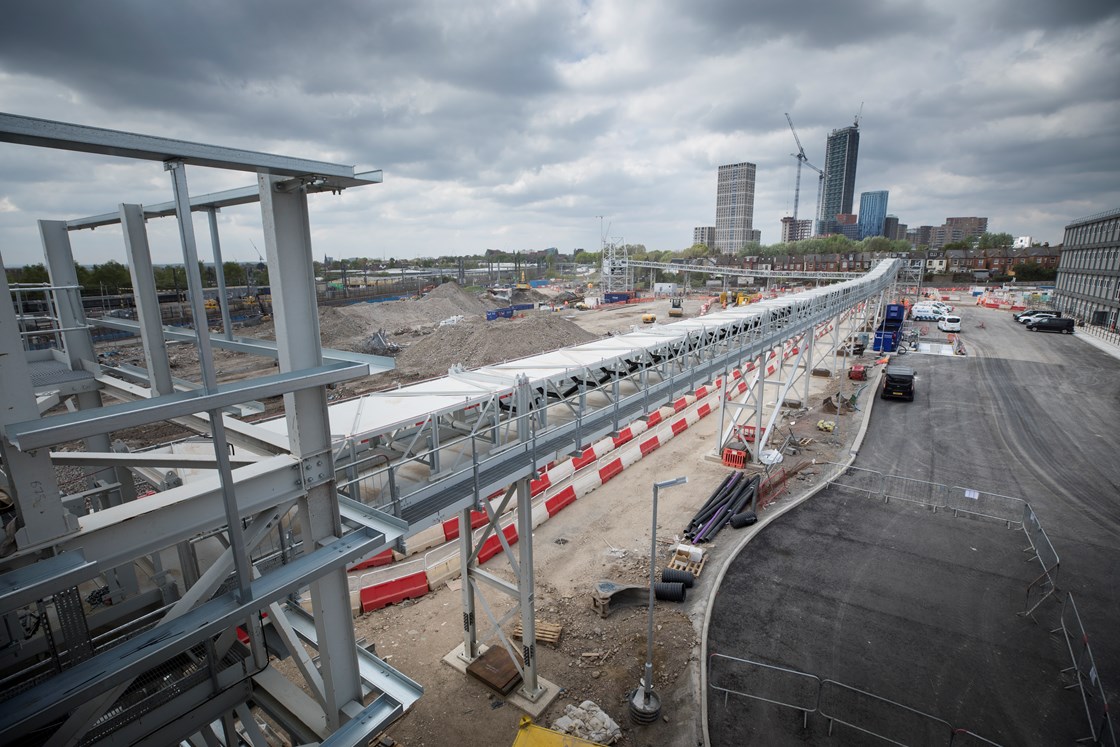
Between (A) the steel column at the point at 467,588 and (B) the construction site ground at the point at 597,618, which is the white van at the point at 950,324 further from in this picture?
(A) the steel column at the point at 467,588

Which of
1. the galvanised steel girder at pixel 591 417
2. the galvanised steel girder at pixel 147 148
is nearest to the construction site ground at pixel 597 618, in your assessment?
the galvanised steel girder at pixel 591 417

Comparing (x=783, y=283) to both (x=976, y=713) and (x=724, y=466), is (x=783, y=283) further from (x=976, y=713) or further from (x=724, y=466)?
(x=976, y=713)

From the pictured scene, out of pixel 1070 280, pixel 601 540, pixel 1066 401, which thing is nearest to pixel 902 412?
pixel 1066 401

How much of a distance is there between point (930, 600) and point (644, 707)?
333 inches

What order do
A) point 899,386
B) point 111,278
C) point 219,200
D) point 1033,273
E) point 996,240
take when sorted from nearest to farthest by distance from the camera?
point 219,200 < point 899,386 < point 111,278 < point 1033,273 < point 996,240

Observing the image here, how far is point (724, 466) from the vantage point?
21219 mm

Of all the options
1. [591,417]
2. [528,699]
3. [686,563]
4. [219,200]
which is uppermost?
[219,200]

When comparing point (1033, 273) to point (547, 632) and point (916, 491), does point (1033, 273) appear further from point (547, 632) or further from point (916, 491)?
→ point (547, 632)

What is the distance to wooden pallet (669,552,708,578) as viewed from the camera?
14820 millimetres

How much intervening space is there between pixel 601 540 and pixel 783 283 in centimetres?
11213

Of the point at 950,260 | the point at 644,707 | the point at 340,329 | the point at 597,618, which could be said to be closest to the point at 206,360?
the point at 644,707

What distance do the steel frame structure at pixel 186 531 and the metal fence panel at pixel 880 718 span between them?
883cm

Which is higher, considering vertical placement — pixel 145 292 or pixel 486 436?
pixel 145 292

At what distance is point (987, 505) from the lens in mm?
18109
